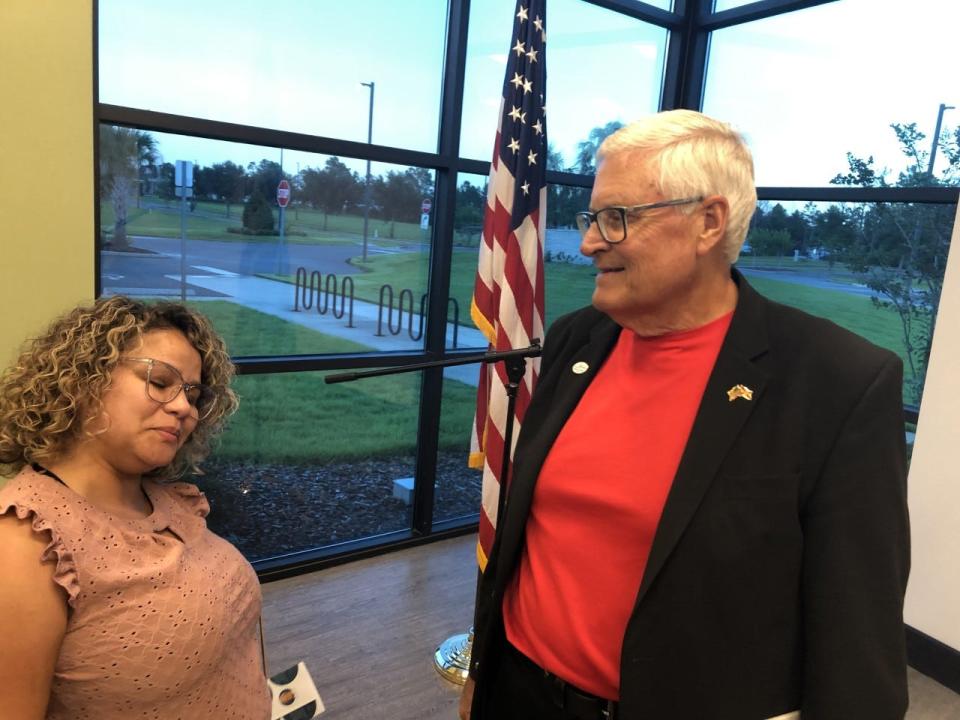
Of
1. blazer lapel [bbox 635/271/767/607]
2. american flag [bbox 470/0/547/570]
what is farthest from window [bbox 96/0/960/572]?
blazer lapel [bbox 635/271/767/607]

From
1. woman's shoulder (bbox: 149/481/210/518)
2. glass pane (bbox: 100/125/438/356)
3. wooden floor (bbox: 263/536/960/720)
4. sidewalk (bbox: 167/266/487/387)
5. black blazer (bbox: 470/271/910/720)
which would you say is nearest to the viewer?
black blazer (bbox: 470/271/910/720)

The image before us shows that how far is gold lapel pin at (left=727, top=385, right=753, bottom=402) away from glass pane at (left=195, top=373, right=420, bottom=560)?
95.0 inches

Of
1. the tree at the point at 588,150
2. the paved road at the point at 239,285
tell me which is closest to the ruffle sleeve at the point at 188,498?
the paved road at the point at 239,285

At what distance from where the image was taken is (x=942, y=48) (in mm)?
3086

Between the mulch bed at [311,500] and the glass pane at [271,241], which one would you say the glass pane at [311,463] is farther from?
the glass pane at [271,241]

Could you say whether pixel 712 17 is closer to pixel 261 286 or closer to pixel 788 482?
pixel 261 286

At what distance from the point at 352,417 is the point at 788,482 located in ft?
8.95

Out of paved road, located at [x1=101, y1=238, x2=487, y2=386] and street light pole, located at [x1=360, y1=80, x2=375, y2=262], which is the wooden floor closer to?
paved road, located at [x1=101, y1=238, x2=487, y2=386]

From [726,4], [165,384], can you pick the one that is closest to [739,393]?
[165,384]

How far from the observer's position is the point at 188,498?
148 centimetres

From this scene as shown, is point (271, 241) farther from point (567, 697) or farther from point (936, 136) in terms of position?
point (936, 136)

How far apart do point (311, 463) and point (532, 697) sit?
91.4 inches

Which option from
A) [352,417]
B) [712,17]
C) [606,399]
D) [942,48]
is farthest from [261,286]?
[942,48]

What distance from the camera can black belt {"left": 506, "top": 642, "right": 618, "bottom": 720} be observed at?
1.18 meters
